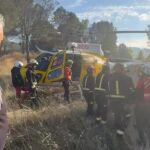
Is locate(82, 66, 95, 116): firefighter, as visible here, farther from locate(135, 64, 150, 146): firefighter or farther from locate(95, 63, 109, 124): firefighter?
locate(135, 64, 150, 146): firefighter

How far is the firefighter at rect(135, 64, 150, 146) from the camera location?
11.6 m

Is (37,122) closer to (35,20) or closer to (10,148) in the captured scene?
(10,148)

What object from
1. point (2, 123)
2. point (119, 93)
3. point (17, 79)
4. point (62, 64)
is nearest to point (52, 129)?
point (119, 93)

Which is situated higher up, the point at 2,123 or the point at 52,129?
the point at 2,123

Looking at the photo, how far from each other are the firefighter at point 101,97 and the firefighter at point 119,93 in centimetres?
30

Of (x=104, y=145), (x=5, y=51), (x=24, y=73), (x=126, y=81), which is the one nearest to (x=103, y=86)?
(x=126, y=81)

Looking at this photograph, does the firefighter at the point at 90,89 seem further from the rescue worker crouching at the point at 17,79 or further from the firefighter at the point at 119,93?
the rescue worker crouching at the point at 17,79

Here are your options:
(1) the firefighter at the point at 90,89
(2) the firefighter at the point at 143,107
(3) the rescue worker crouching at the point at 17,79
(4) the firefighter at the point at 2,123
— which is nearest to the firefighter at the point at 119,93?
(2) the firefighter at the point at 143,107

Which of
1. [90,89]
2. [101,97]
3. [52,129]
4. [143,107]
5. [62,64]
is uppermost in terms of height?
[62,64]

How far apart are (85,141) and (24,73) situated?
5.59m

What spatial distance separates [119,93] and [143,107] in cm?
67

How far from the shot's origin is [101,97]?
12625 millimetres

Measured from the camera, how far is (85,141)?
1066 cm

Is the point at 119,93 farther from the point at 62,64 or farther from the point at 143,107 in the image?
the point at 62,64
